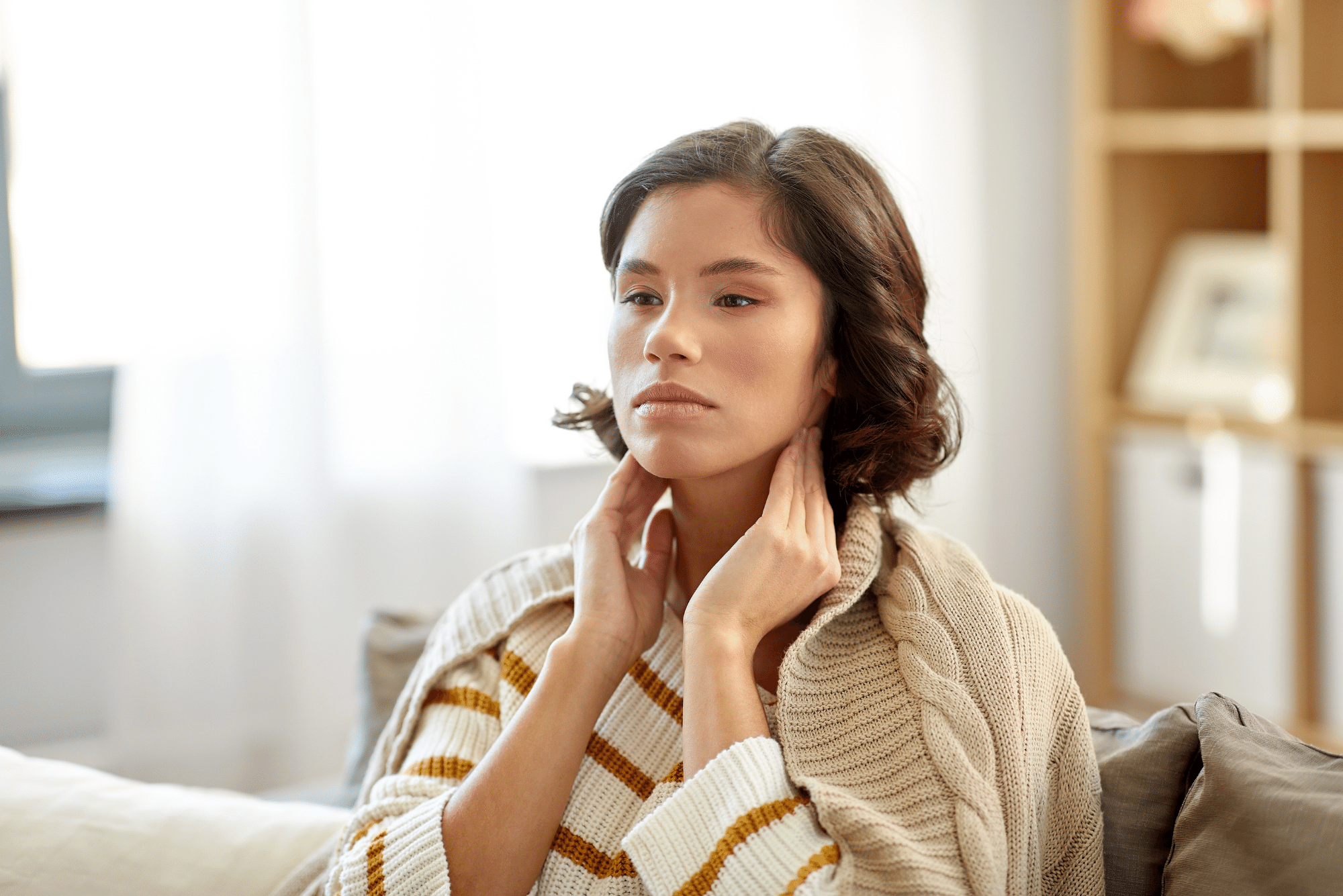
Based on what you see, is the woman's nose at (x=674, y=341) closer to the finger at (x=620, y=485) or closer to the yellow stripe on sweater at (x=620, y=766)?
the finger at (x=620, y=485)

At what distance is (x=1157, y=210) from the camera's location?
11.1 feet

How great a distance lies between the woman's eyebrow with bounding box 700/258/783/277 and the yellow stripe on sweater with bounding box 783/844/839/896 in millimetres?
557

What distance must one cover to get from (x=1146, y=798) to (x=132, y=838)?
3.36 feet

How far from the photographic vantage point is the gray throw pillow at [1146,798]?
117cm

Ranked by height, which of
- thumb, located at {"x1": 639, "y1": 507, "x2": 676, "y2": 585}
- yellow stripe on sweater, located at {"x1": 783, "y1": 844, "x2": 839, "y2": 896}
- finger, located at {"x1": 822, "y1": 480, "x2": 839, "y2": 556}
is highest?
finger, located at {"x1": 822, "y1": 480, "x2": 839, "y2": 556}

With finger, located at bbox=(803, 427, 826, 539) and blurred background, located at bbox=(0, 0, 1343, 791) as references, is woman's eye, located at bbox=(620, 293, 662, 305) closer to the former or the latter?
finger, located at bbox=(803, 427, 826, 539)

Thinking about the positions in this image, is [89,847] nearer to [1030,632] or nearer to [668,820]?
[668,820]

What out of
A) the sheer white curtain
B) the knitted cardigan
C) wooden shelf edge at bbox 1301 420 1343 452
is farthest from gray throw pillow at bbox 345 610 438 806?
wooden shelf edge at bbox 1301 420 1343 452

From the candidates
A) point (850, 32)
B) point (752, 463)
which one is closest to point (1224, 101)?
point (850, 32)

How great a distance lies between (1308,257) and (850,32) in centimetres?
121

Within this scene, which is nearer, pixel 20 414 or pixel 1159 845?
pixel 1159 845

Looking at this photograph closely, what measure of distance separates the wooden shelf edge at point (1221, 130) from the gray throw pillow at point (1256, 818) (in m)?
2.02

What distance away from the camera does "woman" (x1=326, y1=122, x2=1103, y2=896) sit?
3.73ft

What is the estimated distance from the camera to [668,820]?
113cm
